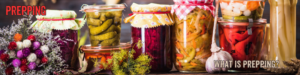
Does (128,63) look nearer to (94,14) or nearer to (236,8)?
(94,14)

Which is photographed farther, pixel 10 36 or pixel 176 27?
pixel 176 27

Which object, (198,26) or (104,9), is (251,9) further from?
(104,9)

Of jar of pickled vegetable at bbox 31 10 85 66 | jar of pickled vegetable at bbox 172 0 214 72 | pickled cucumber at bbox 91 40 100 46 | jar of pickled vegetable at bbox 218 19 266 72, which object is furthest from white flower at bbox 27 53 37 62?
jar of pickled vegetable at bbox 218 19 266 72

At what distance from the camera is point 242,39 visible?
3.70 feet

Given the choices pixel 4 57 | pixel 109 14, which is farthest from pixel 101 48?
pixel 4 57

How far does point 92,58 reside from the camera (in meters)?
1.17

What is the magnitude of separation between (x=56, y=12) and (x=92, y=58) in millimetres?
245

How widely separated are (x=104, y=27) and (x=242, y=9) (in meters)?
0.55

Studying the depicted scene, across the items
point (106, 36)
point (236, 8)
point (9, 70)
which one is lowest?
point (9, 70)

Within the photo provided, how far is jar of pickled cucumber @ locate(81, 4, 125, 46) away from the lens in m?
1.16

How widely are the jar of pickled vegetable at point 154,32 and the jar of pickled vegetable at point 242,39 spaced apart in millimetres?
226

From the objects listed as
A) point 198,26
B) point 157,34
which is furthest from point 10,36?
point 198,26

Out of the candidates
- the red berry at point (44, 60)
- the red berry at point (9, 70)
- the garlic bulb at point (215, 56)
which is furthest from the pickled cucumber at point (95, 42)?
the garlic bulb at point (215, 56)

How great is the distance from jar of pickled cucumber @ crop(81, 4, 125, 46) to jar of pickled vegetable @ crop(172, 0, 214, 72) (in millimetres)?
247
